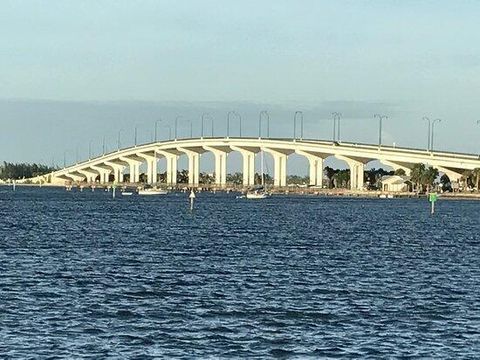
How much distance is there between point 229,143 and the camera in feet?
611

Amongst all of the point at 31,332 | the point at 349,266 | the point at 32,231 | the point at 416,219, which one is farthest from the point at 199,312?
the point at 416,219

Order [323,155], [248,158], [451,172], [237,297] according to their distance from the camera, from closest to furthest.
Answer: [237,297] → [451,172] → [323,155] → [248,158]

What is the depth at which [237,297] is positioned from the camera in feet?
104

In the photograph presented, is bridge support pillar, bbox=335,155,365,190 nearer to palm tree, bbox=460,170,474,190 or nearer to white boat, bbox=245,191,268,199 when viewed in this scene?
white boat, bbox=245,191,268,199

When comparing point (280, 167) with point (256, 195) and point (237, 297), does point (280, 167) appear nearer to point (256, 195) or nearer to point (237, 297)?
point (256, 195)

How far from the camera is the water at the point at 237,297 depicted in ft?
78.8

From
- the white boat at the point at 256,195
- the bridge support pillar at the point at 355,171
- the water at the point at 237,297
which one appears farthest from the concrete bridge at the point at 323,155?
the water at the point at 237,297

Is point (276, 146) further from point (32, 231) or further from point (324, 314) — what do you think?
point (324, 314)

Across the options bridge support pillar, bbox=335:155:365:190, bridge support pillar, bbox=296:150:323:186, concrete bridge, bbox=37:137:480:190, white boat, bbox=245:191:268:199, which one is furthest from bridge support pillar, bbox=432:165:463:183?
white boat, bbox=245:191:268:199

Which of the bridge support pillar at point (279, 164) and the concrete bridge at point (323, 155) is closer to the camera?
the concrete bridge at point (323, 155)

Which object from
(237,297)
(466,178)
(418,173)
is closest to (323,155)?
(418,173)

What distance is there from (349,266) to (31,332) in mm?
19256

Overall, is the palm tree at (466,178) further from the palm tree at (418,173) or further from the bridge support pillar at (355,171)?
the bridge support pillar at (355,171)

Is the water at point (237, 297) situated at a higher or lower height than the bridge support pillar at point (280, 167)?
lower
